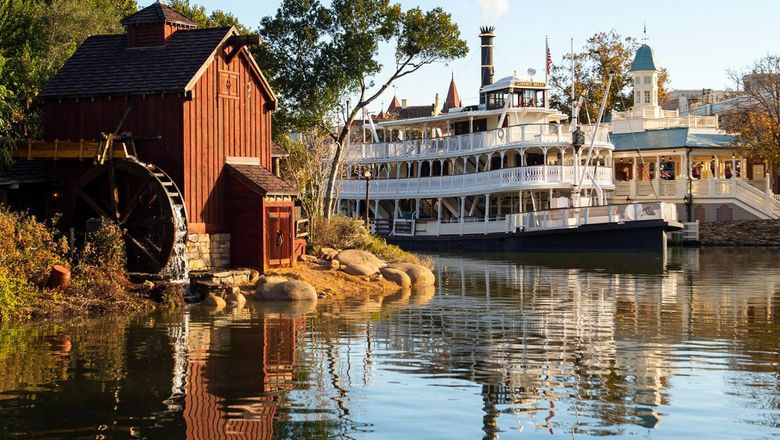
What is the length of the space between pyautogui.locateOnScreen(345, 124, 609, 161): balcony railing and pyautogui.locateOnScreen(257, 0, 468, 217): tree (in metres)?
9.72

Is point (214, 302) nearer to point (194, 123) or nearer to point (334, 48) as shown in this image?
point (194, 123)

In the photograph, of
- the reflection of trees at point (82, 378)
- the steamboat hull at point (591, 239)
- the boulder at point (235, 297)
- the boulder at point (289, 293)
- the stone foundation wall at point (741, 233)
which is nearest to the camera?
the reflection of trees at point (82, 378)

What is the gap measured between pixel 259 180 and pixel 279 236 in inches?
60.8

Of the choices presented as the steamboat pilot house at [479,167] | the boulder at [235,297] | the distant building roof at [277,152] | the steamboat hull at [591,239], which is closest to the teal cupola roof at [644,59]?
the steamboat pilot house at [479,167]

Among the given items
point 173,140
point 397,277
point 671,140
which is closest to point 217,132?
point 173,140

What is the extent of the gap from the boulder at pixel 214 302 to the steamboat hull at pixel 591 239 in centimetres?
2429

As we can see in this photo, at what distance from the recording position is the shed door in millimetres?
29062

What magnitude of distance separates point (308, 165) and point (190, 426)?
106 ft

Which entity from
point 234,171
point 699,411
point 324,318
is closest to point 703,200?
point 234,171

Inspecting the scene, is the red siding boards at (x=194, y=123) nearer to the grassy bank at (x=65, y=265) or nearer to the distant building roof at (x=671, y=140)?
the grassy bank at (x=65, y=265)

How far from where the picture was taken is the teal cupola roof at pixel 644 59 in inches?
2657

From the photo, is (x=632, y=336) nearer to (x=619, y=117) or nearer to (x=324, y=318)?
(x=324, y=318)

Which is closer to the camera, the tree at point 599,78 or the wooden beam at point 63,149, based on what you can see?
the wooden beam at point 63,149

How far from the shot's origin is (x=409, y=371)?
16641 mm
